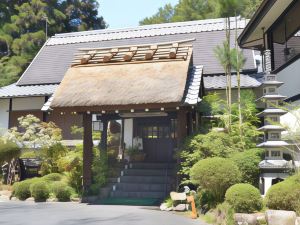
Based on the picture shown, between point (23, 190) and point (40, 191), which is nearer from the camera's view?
point (40, 191)

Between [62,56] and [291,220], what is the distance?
19.1 m

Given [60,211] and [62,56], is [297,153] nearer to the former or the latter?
[60,211]

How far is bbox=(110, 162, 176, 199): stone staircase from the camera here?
13766 mm

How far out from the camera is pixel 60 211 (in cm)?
1115

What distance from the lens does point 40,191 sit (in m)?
13.8

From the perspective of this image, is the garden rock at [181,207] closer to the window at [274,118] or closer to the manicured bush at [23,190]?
the window at [274,118]

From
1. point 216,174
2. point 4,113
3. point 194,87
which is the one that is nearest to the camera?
point 216,174

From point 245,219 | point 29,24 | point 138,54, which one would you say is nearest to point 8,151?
point 138,54

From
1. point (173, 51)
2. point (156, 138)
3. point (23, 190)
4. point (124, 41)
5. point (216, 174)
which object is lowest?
point (23, 190)

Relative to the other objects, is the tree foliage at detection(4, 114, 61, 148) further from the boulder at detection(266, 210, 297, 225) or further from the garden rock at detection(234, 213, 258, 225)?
the boulder at detection(266, 210, 297, 225)

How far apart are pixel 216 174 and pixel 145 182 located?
486 centimetres

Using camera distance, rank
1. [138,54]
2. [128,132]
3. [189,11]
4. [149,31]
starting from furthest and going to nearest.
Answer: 1. [189,11]
2. [149,31]
3. [128,132]
4. [138,54]

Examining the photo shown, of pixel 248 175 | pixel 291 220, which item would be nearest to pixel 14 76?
pixel 248 175

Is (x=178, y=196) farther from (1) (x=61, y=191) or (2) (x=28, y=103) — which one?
(2) (x=28, y=103)
